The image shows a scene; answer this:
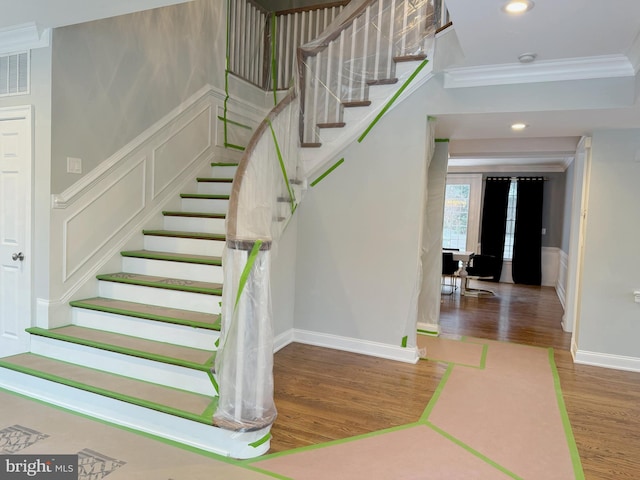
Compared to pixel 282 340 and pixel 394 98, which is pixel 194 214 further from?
pixel 394 98

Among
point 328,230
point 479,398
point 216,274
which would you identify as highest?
point 328,230

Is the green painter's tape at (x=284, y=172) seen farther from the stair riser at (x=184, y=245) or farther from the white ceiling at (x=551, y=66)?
the white ceiling at (x=551, y=66)

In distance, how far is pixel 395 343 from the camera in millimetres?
4094

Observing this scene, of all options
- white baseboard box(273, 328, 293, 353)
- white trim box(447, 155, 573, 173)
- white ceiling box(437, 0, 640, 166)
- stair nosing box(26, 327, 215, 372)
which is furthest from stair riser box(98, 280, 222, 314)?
white trim box(447, 155, 573, 173)

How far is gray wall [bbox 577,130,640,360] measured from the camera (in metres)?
3.97

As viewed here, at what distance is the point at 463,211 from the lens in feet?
32.4

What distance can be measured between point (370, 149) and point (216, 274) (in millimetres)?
1862

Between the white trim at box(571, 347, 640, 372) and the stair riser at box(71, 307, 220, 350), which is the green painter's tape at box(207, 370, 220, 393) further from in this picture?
the white trim at box(571, 347, 640, 372)

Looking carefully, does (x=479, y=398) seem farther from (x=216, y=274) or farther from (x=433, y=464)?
(x=216, y=274)

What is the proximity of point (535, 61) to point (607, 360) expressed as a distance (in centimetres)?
290

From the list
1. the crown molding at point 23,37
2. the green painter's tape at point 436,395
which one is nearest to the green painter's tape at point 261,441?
the green painter's tape at point 436,395

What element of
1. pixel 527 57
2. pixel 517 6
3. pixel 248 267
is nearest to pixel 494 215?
pixel 527 57

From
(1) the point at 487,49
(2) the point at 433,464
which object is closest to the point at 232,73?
(1) the point at 487,49

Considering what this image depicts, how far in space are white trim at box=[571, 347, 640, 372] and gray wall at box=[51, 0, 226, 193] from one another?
189 inches
